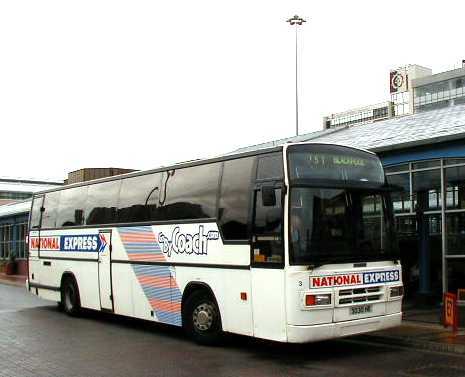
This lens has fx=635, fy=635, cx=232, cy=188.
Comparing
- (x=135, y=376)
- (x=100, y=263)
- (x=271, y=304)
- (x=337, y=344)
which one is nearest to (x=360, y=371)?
(x=271, y=304)

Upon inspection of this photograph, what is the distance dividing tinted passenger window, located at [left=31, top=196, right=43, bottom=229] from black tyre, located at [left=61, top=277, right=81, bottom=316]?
2383 millimetres

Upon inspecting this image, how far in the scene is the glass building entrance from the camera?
1483 centimetres

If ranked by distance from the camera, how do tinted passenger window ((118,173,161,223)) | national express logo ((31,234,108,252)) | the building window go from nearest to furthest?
tinted passenger window ((118,173,161,223))
national express logo ((31,234,108,252))
the building window

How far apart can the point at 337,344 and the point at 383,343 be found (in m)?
0.79

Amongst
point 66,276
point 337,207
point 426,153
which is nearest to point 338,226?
point 337,207

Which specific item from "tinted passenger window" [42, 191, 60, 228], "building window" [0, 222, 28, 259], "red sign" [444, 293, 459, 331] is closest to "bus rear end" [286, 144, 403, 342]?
"red sign" [444, 293, 459, 331]

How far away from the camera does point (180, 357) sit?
32.3 feet

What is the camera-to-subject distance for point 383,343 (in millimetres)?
10922

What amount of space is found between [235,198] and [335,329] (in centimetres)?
262

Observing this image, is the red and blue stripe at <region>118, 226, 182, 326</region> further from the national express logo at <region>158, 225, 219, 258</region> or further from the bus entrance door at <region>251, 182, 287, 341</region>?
the bus entrance door at <region>251, 182, 287, 341</region>

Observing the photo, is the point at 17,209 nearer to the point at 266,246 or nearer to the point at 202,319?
the point at 202,319

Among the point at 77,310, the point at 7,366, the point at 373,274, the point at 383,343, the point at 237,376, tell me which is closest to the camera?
the point at 237,376

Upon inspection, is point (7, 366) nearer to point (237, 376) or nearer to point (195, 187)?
point (237, 376)

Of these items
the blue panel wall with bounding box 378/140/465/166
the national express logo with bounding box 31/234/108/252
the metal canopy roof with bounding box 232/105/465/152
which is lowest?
the national express logo with bounding box 31/234/108/252
